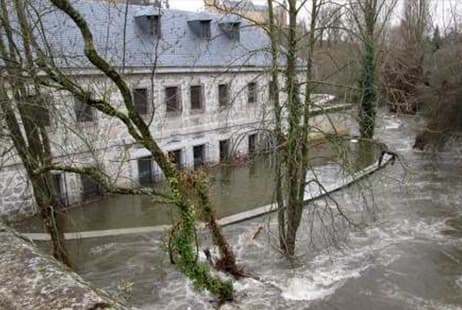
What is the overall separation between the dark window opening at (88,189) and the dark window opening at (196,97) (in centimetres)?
544

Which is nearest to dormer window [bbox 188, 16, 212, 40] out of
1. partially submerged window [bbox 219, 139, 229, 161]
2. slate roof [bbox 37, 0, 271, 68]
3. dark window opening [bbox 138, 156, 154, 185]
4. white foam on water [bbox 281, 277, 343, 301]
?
slate roof [bbox 37, 0, 271, 68]

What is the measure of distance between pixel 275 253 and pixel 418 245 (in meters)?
3.63

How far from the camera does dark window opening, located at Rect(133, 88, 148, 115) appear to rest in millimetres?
15817

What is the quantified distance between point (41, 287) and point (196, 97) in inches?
638

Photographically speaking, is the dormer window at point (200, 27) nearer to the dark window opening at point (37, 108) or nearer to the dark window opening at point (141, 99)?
the dark window opening at point (141, 99)

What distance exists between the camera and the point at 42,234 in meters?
11.3

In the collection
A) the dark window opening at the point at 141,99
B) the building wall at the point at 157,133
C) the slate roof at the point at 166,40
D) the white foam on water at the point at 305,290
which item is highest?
the slate roof at the point at 166,40

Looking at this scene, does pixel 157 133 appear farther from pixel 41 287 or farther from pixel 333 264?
pixel 41 287

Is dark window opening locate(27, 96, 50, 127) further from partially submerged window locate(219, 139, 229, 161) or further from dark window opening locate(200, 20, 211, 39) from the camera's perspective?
dark window opening locate(200, 20, 211, 39)

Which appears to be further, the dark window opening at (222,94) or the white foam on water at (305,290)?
the dark window opening at (222,94)

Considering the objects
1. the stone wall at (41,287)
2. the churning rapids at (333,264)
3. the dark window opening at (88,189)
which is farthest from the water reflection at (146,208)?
the stone wall at (41,287)

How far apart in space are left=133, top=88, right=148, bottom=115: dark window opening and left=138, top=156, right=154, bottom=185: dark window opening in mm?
1958

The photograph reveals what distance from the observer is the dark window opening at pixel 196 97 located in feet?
59.2

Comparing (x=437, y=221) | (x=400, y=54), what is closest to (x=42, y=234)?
(x=437, y=221)
